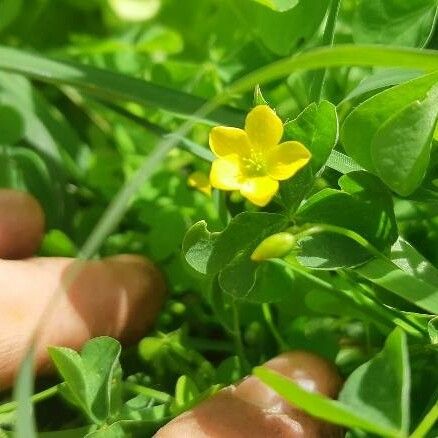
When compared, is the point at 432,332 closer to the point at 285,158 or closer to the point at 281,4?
the point at 285,158

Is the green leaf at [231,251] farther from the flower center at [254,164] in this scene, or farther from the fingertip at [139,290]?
the fingertip at [139,290]

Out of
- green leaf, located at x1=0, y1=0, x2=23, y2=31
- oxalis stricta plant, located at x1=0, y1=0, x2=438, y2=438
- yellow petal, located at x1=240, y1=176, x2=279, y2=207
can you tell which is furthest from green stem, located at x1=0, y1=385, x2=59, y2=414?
green leaf, located at x1=0, y1=0, x2=23, y2=31

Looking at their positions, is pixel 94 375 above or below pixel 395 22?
below

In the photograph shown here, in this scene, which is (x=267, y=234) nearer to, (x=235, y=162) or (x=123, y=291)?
(x=235, y=162)

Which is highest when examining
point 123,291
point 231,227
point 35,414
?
point 231,227

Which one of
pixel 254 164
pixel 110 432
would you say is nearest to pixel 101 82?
pixel 254 164

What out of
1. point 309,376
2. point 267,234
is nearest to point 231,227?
point 267,234

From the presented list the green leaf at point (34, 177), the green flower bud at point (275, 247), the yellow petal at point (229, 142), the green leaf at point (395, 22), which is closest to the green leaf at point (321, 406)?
the green flower bud at point (275, 247)
